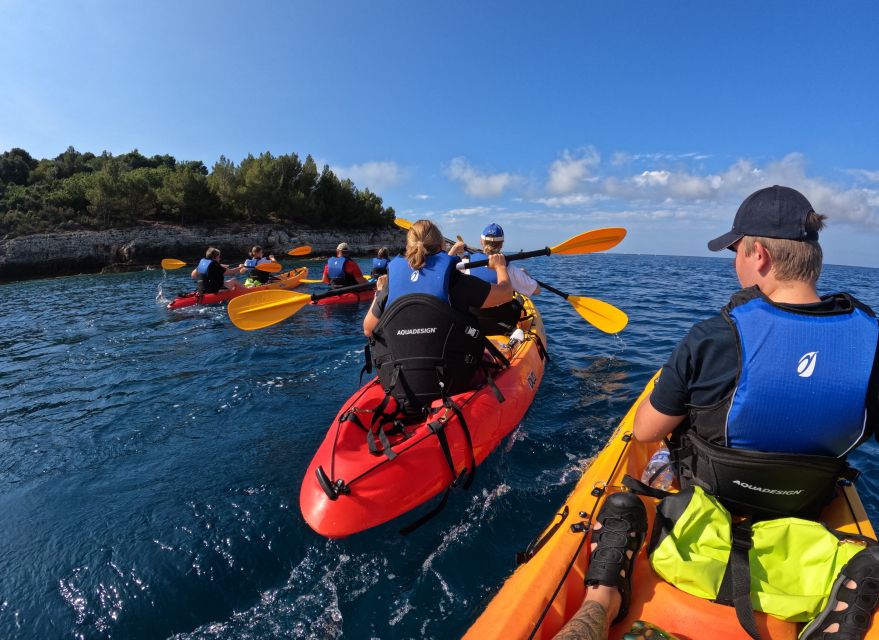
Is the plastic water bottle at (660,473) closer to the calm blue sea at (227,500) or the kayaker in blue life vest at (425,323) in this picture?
the calm blue sea at (227,500)

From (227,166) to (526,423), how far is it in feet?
128

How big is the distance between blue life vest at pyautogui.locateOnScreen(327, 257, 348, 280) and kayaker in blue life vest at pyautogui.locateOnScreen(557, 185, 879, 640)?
10.8m

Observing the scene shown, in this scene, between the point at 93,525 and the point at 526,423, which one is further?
the point at 526,423

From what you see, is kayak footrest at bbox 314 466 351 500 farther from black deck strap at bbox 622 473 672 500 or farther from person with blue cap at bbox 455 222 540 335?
person with blue cap at bbox 455 222 540 335

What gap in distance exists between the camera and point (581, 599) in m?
1.95

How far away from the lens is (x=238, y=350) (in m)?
7.83

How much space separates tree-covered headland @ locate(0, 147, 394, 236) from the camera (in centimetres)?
2700

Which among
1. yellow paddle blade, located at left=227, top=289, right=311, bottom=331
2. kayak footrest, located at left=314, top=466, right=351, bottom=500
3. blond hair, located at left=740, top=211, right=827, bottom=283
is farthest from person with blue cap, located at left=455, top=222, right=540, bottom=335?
blond hair, located at left=740, top=211, right=827, bottom=283

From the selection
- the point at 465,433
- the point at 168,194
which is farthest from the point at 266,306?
the point at 168,194

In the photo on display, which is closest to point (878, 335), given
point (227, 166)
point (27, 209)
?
point (27, 209)

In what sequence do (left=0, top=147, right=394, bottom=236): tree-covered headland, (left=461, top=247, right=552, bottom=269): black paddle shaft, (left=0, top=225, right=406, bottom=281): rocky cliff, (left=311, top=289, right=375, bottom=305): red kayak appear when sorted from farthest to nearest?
(left=0, top=147, right=394, bottom=236): tree-covered headland < (left=0, top=225, right=406, bottom=281): rocky cliff < (left=311, top=289, right=375, bottom=305): red kayak < (left=461, top=247, right=552, bottom=269): black paddle shaft

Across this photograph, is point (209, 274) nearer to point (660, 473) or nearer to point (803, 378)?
point (660, 473)

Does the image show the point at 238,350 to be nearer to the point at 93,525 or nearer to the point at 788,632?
the point at 93,525

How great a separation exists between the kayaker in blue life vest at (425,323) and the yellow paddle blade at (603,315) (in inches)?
106
